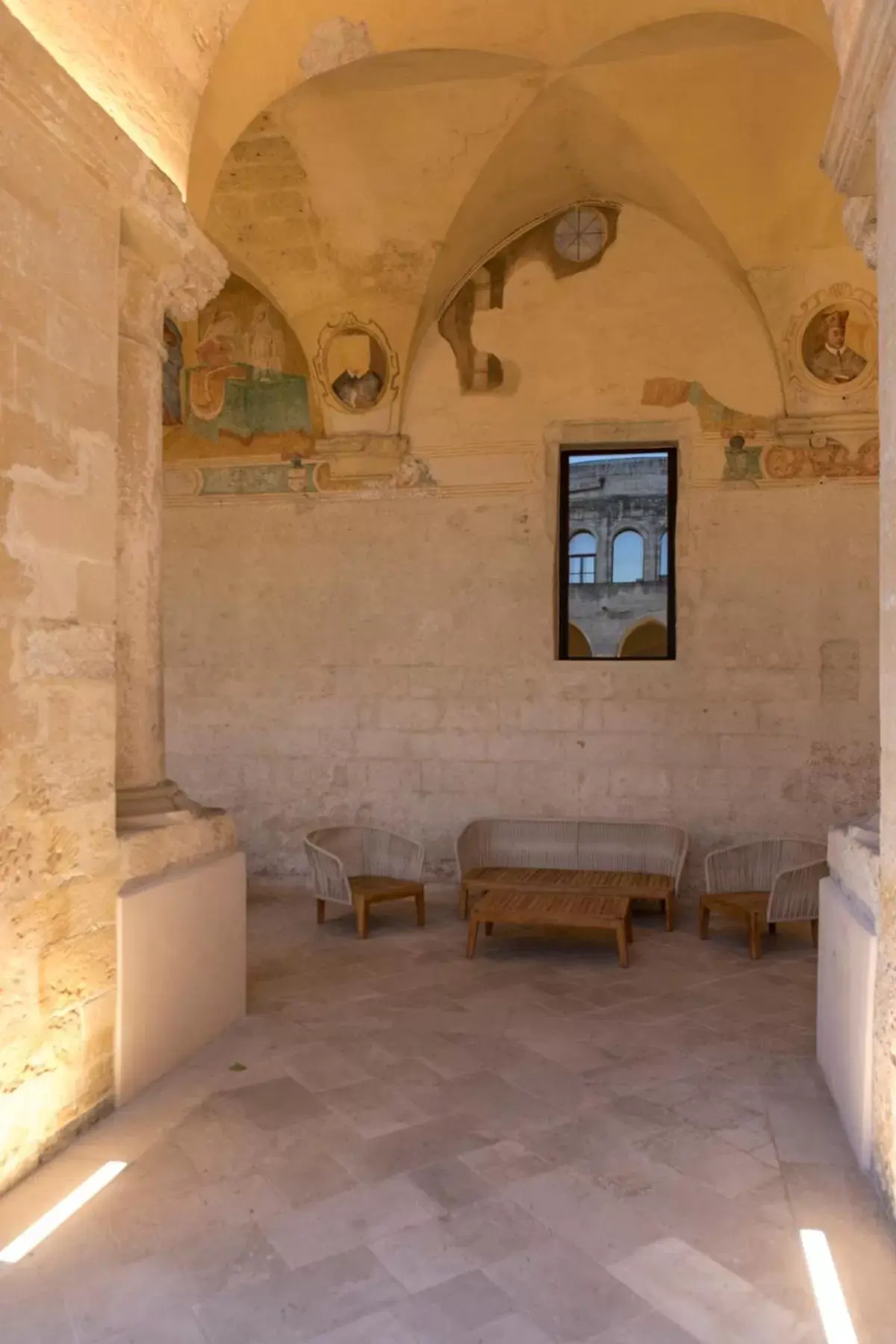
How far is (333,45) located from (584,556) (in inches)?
819

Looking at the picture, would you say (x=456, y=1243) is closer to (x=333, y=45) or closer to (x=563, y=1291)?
(x=563, y=1291)

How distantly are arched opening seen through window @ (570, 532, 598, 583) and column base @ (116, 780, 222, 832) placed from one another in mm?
21400

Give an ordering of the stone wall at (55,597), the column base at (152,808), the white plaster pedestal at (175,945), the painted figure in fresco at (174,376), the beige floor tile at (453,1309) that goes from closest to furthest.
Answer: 1. the beige floor tile at (453,1309)
2. the stone wall at (55,597)
3. the white plaster pedestal at (175,945)
4. the column base at (152,808)
5. the painted figure in fresco at (174,376)

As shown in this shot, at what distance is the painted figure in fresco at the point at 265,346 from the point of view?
898cm

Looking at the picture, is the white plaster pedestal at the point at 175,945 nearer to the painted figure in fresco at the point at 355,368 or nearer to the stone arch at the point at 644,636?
the painted figure in fresco at the point at 355,368

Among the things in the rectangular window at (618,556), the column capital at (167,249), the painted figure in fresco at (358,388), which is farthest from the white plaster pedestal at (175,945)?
the rectangular window at (618,556)

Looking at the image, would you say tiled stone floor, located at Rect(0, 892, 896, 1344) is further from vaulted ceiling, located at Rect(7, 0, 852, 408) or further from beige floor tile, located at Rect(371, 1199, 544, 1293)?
vaulted ceiling, located at Rect(7, 0, 852, 408)

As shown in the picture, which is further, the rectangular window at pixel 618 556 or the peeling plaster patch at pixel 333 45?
the rectangular window at pixel 618 556

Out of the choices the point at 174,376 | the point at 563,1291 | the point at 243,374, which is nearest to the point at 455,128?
the point at 243,374

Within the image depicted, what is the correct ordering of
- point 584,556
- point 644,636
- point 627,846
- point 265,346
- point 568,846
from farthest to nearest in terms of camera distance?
point 584,556, point 644,636, point 265,346, point 568,846, point 627,846

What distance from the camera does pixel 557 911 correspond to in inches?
249

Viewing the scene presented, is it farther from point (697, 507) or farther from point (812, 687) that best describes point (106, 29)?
point (812, 687)

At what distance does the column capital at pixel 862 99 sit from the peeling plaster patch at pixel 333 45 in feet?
9.20

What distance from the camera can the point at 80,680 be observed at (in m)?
3.92
